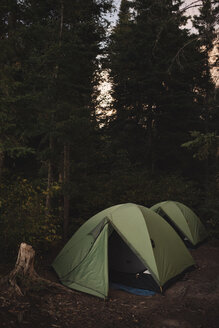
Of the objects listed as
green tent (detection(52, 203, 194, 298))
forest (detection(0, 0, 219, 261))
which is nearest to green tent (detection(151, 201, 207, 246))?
forest (detection(0, 0, 219, 261))

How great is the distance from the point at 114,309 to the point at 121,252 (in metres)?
1.94

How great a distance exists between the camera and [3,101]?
5223mm

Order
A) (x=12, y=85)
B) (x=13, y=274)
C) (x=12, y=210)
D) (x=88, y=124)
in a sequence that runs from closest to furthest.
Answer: (x=13, y=274)
(x=12, y=85)
(x=12, y=210)
(x=88, y=124)

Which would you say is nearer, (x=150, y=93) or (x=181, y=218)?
(x=181, y=218)

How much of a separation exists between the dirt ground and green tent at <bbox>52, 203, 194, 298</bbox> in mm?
385

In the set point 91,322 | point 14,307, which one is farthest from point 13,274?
point 91,322

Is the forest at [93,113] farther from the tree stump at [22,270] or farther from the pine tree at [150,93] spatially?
the tree stump at [22,270]

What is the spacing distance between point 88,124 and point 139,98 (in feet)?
28.4

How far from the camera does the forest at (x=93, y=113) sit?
6449mm

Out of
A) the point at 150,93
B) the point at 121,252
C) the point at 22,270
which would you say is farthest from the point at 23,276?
the point at 150,93

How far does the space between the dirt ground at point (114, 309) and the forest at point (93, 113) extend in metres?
2.05

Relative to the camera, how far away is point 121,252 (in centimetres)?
680

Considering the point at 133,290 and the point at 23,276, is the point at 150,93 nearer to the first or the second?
the point at 133,290

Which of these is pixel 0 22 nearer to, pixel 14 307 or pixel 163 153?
pixel 14 307
